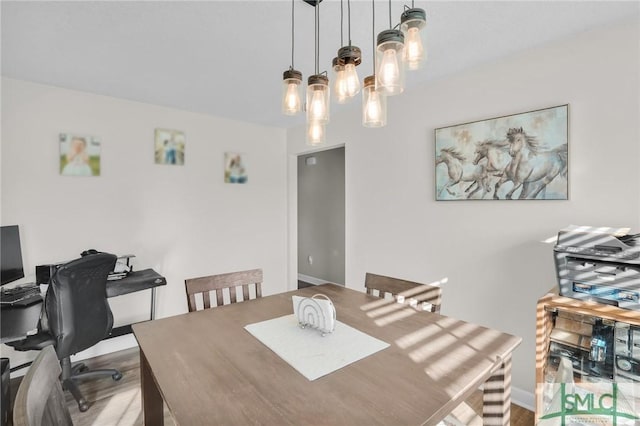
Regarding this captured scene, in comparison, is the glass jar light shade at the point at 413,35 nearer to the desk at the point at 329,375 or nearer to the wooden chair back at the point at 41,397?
the desk at the point at 329,375

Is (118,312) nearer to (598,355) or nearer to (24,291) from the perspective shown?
(24,291)

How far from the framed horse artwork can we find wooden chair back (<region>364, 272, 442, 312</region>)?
943 millimetres

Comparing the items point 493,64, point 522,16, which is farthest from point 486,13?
point 493,64

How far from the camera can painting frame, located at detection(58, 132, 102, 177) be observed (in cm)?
267

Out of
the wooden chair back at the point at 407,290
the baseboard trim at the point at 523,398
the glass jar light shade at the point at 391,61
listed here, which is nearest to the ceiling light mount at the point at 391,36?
the glass jar light shade at the point at 391,61

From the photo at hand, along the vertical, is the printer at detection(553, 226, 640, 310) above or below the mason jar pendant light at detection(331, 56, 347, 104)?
below

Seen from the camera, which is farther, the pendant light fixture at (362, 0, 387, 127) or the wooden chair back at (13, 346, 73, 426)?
the pendant light fixture at (362, 0, 387, 127)

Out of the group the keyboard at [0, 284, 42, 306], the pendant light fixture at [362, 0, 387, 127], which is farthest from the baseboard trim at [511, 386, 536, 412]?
the keyboard at [0, 284, 42, 306]

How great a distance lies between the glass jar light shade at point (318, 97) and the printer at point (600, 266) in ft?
4.62

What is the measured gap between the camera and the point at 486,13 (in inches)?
65.2

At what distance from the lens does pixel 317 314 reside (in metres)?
1.31

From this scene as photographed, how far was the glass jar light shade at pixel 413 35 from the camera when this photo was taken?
1.04 meters

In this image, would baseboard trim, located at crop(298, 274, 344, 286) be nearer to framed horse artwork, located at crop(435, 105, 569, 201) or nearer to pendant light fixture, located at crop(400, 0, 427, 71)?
framed horse artwork, located at crop(435, 105, 569, 201)

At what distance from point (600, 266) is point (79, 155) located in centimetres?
377
